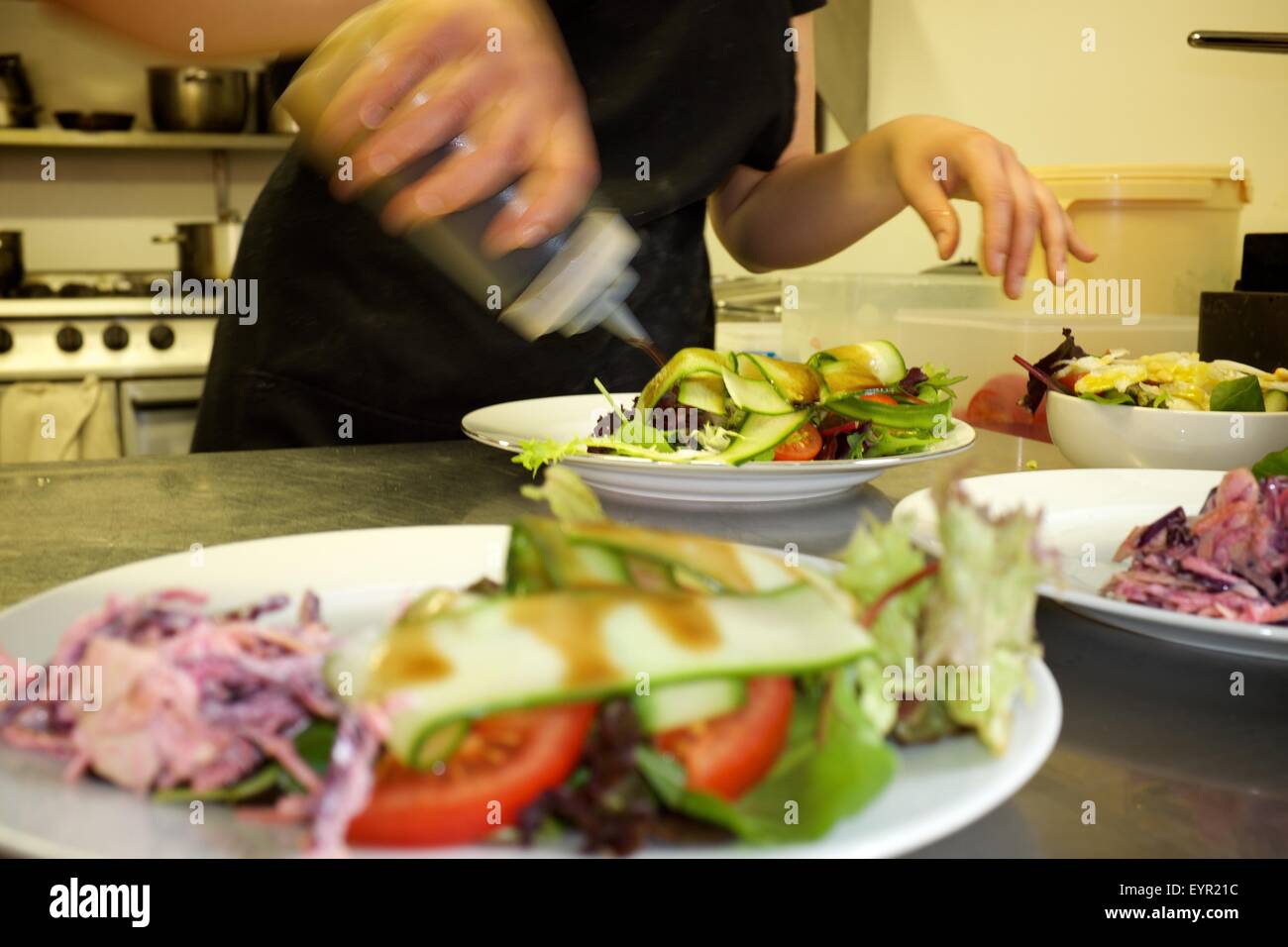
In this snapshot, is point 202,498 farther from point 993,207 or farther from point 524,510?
point 993,207

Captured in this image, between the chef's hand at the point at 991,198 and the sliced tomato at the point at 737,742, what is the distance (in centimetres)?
101

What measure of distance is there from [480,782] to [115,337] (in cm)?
358

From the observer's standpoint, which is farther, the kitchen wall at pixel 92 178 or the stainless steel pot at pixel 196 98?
the kitchen wall at pixel 92 178

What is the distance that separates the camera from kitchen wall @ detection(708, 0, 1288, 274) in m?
2.20

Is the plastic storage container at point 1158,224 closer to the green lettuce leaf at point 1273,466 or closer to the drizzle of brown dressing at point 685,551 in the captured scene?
the green lettuce leaf at point 1273,466

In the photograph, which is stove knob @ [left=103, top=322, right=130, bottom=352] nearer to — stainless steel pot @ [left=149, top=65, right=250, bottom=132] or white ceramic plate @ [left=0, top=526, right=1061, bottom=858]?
stainless steel pot @ [left=149, top=65, right=250, bottom=132]

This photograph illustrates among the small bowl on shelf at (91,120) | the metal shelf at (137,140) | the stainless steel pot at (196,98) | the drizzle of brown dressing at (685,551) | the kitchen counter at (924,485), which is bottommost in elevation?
the kitchen counter at (924,485)

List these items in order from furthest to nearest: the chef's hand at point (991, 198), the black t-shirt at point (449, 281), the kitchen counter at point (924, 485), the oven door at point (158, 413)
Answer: the oven door at point (158, 413)
the black t-shirt at point (449, 281)
the chef's hand at point (991, 198)
the kitchen counter at point (924, 485)

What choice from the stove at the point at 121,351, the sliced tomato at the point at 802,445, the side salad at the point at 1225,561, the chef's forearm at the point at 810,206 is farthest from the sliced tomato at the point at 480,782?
the stove at the point at 121,351

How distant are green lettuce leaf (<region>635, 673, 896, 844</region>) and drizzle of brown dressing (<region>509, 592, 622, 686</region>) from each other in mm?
34

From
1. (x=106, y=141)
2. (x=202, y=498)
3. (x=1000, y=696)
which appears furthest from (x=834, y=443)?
(x=106, y=141)

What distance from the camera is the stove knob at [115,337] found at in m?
3.58

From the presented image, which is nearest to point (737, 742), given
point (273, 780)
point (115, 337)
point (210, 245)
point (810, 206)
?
point (273, 780)

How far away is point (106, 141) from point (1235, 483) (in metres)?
4.07
